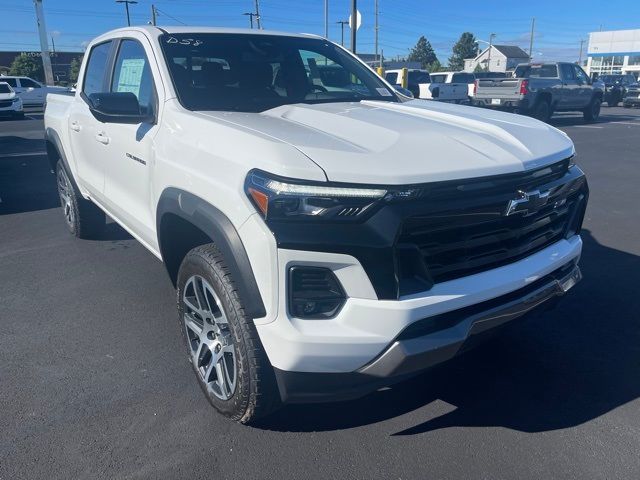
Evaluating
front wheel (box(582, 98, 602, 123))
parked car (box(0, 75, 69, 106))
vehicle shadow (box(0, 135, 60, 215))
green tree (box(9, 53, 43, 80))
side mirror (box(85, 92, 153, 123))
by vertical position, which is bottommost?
vehicle shadow (box(0, 135, 60, 215))

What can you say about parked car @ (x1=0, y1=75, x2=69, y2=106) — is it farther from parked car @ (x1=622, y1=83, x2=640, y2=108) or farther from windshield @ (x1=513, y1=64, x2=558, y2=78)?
parked car @ (x1=622, y1=83, x2=640, y2=108)

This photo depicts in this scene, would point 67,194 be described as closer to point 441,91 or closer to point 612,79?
point 441,91

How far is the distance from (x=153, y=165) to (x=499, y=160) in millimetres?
1857

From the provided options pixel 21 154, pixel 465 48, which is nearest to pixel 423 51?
pixel 465 48

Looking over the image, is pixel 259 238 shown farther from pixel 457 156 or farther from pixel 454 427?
pixel 454 427

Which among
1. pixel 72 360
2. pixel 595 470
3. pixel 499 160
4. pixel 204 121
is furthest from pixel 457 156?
pixel 72 360

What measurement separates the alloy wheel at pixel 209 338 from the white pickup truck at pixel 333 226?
0.01 meters

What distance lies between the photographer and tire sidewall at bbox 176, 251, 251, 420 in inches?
94.4

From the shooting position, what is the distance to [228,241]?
7.72 feet

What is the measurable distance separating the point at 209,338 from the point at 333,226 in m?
1.07

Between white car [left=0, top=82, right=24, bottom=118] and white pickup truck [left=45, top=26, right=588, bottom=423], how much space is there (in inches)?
838

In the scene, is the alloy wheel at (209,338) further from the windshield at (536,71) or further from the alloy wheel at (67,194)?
the windshield at (536,71)

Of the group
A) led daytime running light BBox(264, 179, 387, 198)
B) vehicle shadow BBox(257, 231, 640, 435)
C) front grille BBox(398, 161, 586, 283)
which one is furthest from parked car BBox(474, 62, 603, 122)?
led daytime running light BBox(264, 179, 387, 198)

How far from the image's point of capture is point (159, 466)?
2.53 metres
